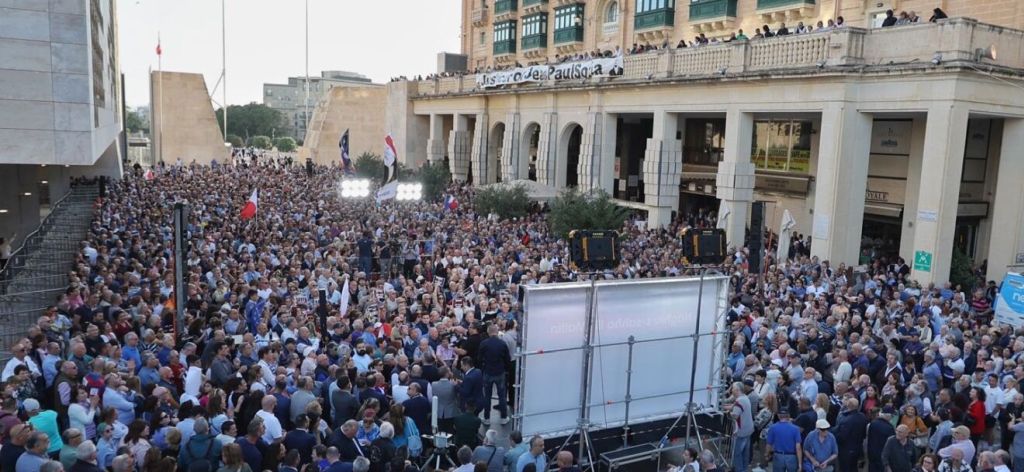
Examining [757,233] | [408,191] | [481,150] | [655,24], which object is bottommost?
[757,233]

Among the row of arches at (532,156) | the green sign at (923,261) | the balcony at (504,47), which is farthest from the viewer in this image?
the balcony at (504,47)

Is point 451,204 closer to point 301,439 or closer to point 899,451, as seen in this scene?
point 301,439

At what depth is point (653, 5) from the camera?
1506 inches

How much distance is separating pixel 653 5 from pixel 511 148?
1000 cm

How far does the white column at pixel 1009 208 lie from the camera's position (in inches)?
898

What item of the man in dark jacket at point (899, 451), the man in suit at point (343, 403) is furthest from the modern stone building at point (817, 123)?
the man in suit at point (343, 403)

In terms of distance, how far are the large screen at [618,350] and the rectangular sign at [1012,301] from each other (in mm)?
8898

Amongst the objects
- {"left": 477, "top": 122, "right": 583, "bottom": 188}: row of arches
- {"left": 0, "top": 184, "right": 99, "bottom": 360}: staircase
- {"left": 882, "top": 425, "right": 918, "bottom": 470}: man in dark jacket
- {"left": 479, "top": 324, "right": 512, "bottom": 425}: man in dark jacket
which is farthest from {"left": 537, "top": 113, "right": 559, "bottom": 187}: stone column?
{"left": 882, "top": 425, "right": 918, "bottom": 470}: man in dark jacket

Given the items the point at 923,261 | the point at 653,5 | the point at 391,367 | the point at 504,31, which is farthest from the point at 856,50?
the point at 504,31

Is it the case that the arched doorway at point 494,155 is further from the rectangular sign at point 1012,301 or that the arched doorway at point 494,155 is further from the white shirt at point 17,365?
the white shirt at point 17,365

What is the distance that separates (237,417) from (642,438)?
214 inches

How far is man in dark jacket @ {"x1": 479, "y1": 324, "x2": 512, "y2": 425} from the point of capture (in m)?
11.3

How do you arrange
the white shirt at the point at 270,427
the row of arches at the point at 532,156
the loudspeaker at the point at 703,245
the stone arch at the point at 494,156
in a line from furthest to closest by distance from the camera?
the stone arch at the point at 494,156
the row of arches at the point at 532,156
the loudspeaker at the point at 703,245
the white shirt at the point at 270,427

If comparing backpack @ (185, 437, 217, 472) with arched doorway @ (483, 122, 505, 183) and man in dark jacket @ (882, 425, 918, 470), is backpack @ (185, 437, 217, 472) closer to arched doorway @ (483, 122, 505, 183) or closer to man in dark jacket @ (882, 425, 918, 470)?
man in dark jacket @ (882, 425, 918, 470)
